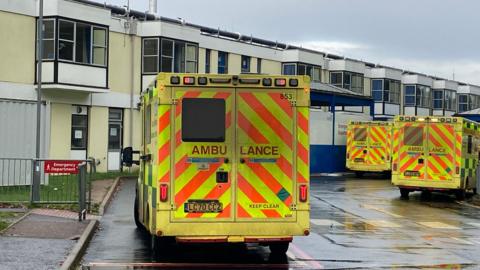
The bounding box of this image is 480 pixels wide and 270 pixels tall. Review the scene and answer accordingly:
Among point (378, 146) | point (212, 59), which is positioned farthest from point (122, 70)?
point (378, 146)

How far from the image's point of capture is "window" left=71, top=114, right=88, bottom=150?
109 feet

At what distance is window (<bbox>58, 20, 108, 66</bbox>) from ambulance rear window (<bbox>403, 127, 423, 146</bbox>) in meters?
15.2

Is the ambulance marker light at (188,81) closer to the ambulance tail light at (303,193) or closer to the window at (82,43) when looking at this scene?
the ambulance tail light at (303,193)

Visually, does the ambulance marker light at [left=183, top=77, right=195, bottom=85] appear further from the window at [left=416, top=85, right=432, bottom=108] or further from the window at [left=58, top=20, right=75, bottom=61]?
the window at [left=416, top=85, right=432, bottom=108]

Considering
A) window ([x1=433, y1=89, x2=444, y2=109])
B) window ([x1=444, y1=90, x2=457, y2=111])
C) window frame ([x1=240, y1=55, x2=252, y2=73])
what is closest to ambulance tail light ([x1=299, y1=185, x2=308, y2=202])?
window frame ([x1=240, y1=55, x2=252, y2=73])

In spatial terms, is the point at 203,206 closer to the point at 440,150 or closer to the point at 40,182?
the point at 40,182

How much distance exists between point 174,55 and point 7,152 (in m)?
17.8

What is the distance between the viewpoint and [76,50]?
1256 inches

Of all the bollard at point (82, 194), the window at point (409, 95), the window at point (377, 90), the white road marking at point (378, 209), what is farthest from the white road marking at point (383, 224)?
the window at point (409, 95)

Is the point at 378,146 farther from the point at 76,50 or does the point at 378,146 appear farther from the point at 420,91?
the point at 420,91

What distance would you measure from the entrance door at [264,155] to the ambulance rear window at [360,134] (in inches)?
1157

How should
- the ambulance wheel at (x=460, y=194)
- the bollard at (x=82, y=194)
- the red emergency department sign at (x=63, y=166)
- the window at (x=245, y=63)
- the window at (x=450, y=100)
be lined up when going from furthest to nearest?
the window at (x=450, y=100) → the window at (x=245, y=63) → the ambulance wheel at (x=460, y=194) → the red emergency department sign at (x=63, y=166) → the bollard at (x=82, y=194)

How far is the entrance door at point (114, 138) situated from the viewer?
115ft

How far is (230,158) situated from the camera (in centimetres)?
1049
